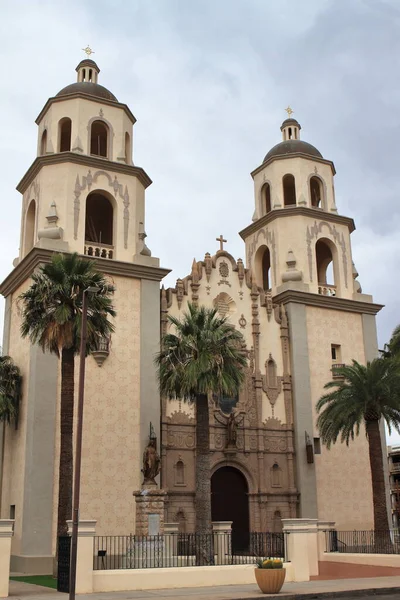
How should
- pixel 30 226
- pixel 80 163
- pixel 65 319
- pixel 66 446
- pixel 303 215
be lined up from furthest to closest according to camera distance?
pixel 303 215 → pixel 30 226 → pixel 80 163 → pixel 65 319 → pixel 66 446

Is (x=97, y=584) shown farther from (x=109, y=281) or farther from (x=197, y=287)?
(x=197, y=287)

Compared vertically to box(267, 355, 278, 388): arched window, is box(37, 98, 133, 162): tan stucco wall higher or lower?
higher

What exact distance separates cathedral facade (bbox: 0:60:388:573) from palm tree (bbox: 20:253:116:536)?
15.3 feet

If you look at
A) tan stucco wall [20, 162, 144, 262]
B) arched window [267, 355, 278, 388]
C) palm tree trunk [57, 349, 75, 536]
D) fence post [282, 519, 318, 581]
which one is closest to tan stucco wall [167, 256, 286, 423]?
arched window [267, 355, 278, 388]

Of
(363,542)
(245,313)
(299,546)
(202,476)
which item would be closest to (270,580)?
(299,546)

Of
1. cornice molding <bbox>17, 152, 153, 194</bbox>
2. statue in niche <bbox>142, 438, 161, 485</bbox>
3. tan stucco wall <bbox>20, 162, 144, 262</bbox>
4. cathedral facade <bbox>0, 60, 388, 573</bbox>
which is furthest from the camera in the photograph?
cornice molding <bbox>17, 152, 153, 194</bbox>

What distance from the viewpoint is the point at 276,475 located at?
3584 centimetres

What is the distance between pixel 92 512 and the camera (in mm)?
29781

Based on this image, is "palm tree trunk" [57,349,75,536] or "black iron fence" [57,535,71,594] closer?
"black iron fence" [57,535,71,594]

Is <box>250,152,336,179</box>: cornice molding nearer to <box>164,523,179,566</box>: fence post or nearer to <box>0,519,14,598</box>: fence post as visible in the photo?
<box>164,523,179,566</box>: fence post

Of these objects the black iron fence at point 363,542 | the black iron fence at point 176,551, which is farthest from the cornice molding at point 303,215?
the black iron fence at point 176,551

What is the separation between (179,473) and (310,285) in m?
13.2

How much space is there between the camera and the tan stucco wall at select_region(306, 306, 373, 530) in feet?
119

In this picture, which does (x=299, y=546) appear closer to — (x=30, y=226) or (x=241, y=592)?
(x=241, y=592)
